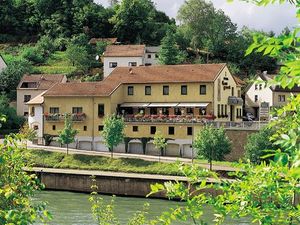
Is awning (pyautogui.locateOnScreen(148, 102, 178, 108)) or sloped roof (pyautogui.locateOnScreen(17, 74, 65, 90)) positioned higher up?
sloped roof (pyautogui.locateOnScreen(17, 74, 65, 90))

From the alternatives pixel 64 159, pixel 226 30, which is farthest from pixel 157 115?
pixel 226 30

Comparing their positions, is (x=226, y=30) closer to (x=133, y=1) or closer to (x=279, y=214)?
(x=133, y=1)

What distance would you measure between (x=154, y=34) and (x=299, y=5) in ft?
344

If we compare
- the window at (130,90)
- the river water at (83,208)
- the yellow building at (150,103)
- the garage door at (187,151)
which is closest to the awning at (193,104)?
the yellow building at (150,103)

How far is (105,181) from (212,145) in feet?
29.8

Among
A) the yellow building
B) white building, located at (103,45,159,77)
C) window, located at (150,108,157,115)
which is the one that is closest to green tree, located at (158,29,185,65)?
white building, located at (103,45,159,77)

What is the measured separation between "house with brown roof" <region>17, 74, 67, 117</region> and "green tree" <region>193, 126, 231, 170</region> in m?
33.8

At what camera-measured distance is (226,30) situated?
100 m

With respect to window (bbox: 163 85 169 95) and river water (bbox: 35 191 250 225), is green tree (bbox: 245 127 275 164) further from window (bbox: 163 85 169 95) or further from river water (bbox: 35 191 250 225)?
window (bbox: 163 85 169 95)

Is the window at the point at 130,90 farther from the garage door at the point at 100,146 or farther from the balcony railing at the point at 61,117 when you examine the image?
the garage door at the point at 100,146

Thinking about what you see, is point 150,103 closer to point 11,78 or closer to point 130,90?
point 130,90

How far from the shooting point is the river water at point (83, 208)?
32591 millimetres

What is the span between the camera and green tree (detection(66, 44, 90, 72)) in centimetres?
9131

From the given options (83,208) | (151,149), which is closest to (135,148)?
(151,149)
